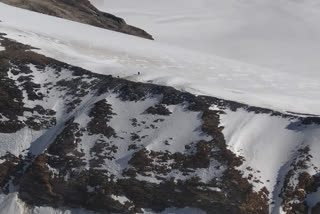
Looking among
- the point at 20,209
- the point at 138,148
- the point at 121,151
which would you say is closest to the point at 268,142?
the point at 138,148

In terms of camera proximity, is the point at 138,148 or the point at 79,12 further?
the point at 79,12

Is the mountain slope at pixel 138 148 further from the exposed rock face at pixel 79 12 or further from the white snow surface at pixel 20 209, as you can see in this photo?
the exposed rock face at pixel 79 12

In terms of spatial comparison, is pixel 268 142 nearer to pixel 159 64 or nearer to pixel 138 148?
pixel 138 148

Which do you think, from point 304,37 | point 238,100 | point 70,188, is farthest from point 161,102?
point 304,37

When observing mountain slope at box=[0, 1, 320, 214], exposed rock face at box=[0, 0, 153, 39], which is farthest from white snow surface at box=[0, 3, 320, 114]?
exposed rock face at box=[0, 0, 153, 39]

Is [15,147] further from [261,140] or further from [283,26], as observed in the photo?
[283,26]

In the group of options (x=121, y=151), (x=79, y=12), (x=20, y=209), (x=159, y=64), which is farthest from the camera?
(x=79, y=12)
